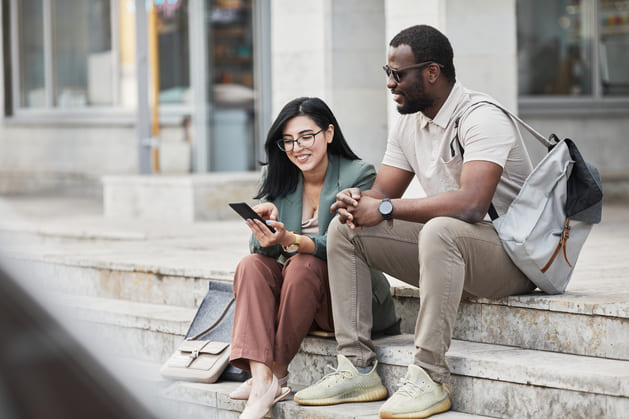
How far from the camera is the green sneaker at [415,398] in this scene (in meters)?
2.87

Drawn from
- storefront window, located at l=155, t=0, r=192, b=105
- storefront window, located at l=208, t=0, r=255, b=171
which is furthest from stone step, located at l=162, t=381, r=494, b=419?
storefront window, located at l=155, t=0, r=192, b=105

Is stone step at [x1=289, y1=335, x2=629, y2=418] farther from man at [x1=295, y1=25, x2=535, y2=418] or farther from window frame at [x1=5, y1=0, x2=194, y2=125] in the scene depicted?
window frame at [x1=5, y1=0, x2=194, y2=125]

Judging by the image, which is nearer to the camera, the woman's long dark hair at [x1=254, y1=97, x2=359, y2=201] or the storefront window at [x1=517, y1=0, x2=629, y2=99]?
the woman's long dark hair at [x1=254, y1=97, x2=359, y2=201]

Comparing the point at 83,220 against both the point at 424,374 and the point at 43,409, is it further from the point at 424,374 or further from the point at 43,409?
the point at 43,409

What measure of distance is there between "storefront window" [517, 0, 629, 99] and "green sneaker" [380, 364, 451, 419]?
615cm

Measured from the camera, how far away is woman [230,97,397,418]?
3186 mm

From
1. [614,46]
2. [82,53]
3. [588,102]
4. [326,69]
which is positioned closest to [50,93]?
[82,53]

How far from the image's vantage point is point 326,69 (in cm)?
682

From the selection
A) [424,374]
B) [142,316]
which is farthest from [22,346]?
[142,316]

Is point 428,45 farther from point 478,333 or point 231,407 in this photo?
point 231,407

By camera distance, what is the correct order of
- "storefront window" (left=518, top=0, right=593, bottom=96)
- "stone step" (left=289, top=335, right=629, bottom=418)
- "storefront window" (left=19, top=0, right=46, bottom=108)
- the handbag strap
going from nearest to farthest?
1. "stone step" (left=289, top=335, right=629, bottom=418)
2. the handbag strap
3. "storefront window" (left=518, top=0, right=593, bottom=96)
4. "storefront window" (left=19, top=0, right=46, bottom=108)

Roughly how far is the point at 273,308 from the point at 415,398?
66cm

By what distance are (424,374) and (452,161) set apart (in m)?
0.75

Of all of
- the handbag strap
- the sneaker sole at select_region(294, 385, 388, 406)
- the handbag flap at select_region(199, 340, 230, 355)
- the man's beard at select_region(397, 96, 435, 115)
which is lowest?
the sneaker sole at select_region(294, 385, 388, 406)
